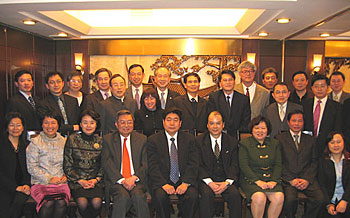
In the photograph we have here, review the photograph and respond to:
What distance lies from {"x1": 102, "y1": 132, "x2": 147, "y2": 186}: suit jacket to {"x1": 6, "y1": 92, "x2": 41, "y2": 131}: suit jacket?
1.24 m

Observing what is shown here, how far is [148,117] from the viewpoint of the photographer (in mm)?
4270

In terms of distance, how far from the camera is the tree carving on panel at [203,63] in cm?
726

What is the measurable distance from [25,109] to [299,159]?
11.4 feet

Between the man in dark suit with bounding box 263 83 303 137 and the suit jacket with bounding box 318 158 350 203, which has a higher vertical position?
the man in dark suit with bounding box 263 83 303 137

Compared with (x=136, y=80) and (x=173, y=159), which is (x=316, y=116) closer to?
(x=173, y=159)

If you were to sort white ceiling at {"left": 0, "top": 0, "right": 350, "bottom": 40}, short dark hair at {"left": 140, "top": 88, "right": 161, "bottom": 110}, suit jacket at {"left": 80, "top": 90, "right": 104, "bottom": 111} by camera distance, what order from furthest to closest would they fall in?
suit jacket at {"left": 80, "top": 90, "right": 104, "bottom": 111} → short dark hair at {"left": 140, "top": 88, "right": 161, "bottom": 110} → white ceiling at {"left": 0, "top": 0, "right": 350, "bottom": 40}

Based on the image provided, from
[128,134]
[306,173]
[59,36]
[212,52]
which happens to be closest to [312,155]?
[306,173]

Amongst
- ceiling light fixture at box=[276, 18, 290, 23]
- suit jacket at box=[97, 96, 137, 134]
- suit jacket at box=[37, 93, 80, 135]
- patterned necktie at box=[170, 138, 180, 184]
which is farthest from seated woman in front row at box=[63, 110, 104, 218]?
ceiling light fixture at box=[276, 18, 290, 23]

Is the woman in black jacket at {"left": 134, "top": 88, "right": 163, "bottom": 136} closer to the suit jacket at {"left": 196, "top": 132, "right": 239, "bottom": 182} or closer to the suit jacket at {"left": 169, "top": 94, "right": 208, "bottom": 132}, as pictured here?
the suit jacket at {"left": 169, "top": 94, "right": 208, "bottom": 132}

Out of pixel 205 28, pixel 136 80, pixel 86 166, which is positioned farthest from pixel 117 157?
pixel 205 28

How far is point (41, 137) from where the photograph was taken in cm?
369

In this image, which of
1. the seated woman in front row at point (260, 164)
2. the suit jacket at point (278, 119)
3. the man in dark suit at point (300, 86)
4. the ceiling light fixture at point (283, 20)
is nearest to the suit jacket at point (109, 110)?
the seated woman in front row at point (260, 164)

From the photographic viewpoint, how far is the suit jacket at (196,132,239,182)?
3785 millimetres

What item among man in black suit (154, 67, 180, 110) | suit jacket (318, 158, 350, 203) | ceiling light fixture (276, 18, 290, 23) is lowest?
suit jacket (318, 158, 350, 203)
